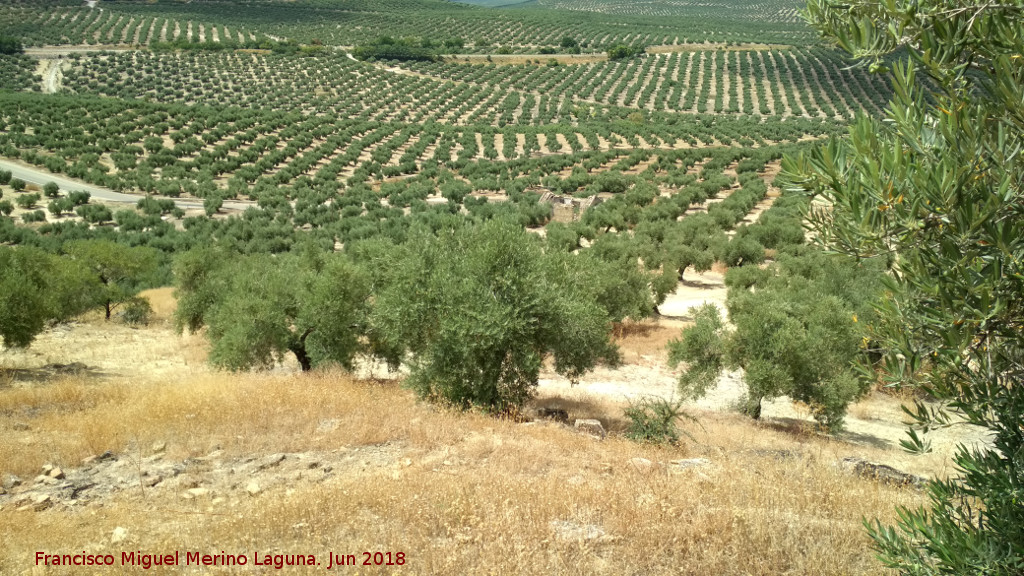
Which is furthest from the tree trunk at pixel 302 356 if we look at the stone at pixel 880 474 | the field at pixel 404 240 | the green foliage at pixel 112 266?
the green foliage at pixel 112 266

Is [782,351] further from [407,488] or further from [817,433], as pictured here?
[407,488]

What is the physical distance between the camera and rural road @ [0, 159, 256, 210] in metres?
50.0

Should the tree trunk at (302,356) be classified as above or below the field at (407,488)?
below

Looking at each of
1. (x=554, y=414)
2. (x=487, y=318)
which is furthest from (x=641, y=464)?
(x=554, y=414)

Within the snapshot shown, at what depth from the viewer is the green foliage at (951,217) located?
3518mm

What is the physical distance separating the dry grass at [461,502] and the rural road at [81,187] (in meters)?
42.4

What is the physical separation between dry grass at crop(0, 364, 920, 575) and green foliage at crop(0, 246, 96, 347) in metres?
4.19

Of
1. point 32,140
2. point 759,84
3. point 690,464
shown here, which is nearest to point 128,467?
point 690,464

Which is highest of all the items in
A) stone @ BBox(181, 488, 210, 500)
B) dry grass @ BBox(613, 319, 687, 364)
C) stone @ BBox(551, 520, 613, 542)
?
stone @ BBox(551, 520, 613, 542)

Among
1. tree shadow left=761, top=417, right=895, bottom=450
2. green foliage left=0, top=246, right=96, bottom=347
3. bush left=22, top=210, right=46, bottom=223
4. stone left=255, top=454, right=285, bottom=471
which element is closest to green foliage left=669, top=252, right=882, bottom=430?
tree shadow left=761, top=417, right=895, bottom=450

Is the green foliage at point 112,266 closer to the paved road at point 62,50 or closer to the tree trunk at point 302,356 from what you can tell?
the tree trunk at point 302,356

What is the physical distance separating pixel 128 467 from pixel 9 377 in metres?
8.81

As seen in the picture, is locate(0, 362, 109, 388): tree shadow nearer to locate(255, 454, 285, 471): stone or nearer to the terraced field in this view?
locate(255, 454, 285, 471): stone

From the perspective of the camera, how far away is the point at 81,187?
5175 cm
